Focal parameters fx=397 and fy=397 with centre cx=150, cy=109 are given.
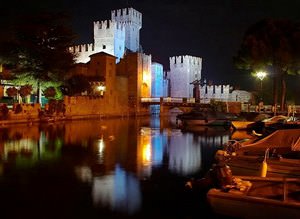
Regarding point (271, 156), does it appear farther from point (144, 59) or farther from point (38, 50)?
point (144, 59)

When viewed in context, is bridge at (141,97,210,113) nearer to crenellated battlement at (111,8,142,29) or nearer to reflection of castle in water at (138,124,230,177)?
crenellated battlement at (111,8,142,29)

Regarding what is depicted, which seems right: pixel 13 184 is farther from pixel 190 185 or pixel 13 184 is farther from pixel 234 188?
pixel 234 188

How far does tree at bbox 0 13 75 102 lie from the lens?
3184 centimetres

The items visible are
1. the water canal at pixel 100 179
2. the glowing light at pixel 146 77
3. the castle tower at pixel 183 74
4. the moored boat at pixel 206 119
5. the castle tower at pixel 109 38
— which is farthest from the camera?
the castle tower at pixel 183 74

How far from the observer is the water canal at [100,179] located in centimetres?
735

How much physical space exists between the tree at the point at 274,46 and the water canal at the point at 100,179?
14438 mm

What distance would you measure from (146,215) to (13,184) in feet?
12.0

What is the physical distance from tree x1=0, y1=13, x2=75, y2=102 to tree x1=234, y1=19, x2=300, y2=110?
15.0 m

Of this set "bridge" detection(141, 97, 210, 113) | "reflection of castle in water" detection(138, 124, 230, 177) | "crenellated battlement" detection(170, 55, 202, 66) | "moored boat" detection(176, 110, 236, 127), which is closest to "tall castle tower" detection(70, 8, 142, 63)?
"crenellated battlement" detection(170, 55, 202, 66)

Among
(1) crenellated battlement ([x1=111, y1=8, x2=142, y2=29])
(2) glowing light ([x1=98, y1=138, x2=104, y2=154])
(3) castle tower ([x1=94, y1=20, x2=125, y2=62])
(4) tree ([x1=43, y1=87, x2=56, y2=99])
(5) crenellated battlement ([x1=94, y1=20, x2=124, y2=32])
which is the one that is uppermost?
(1) crenellated battlement ([x1=111, y1=8, x2=142, y2=29])

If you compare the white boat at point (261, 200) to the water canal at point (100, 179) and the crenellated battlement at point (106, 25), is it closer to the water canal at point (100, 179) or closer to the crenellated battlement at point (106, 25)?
the water canal at point (100, 179)

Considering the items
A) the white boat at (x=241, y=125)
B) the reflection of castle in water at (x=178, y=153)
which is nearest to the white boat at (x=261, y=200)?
the reflection of castle in water at (x=178, y=153)

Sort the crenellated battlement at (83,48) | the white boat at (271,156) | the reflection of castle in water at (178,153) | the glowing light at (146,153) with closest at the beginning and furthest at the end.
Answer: the white boat at (271,156) < the reflection of castle in water at (178,153) < the glowing light at (146,153) < the crenellated battlement at (83,48)

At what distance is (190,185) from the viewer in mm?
9125
